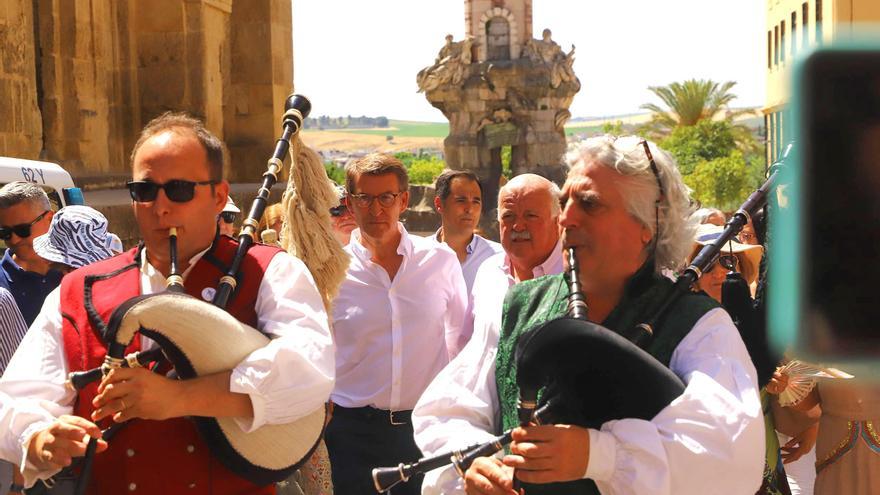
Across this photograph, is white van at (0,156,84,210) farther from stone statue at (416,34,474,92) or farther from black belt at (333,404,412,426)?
stone statue at (416,34,474,92)

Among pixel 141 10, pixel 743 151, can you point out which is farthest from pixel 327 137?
pixel 141 10

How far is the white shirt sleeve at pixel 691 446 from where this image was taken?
98.4 inches

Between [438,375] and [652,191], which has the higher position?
[652,191]

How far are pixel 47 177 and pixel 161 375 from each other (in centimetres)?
461

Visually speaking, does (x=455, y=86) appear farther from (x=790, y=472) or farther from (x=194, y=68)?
(x=790, y=472)

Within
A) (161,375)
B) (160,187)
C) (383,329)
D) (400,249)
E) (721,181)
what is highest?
(160,187)

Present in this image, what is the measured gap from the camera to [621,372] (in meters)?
2.53

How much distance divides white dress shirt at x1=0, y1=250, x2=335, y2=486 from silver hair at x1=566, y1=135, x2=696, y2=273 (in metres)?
0.87

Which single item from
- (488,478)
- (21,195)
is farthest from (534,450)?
(21,195)

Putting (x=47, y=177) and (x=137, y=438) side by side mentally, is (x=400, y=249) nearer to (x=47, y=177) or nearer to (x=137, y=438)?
(x=137, y=438)

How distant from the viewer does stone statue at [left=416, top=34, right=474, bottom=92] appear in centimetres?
4788

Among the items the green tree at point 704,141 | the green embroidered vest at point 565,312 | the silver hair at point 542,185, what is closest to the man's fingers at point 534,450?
the green embroidered vest at point 565,312

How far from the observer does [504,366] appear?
2920 millimetres

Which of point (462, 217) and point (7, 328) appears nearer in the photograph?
point (7, 328)
